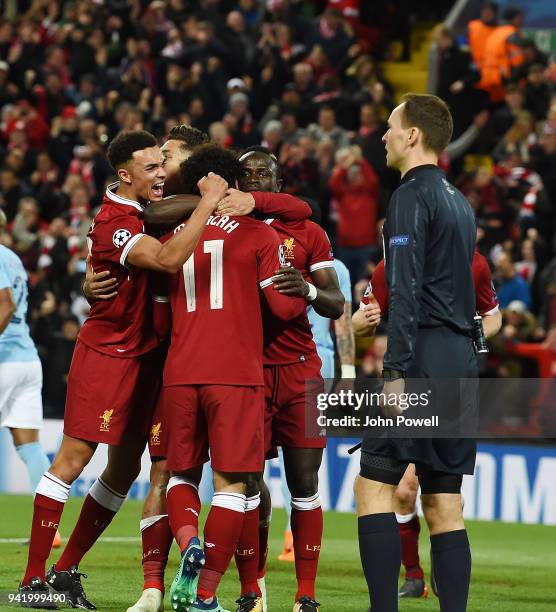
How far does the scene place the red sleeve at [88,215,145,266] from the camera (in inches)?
276

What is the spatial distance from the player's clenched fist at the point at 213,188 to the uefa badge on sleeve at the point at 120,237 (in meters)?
0.49

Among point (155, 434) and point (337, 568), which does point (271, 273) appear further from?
point (337, 568)

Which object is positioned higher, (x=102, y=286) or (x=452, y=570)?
(x=102, y=286)

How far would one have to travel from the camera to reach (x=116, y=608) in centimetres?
753

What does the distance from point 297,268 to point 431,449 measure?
5.38 feet

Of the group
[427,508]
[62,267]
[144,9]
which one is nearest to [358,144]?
[62,267]

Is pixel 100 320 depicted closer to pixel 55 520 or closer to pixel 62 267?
pixel 55 520

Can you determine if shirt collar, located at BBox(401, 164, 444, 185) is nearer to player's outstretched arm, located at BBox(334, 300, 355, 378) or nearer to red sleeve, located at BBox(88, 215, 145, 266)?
red sleeve, located at BBox(88, 215, 145, 266)

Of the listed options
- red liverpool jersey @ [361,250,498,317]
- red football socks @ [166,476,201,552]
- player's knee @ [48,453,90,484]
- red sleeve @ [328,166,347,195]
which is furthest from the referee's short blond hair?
red sleeve @ [328,166,347,195]

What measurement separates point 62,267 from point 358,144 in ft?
13.4

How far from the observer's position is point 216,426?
6.63m

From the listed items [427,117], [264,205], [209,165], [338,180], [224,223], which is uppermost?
[338,180]

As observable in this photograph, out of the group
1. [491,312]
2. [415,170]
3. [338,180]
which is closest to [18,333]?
[491,312]

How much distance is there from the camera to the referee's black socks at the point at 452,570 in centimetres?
623
